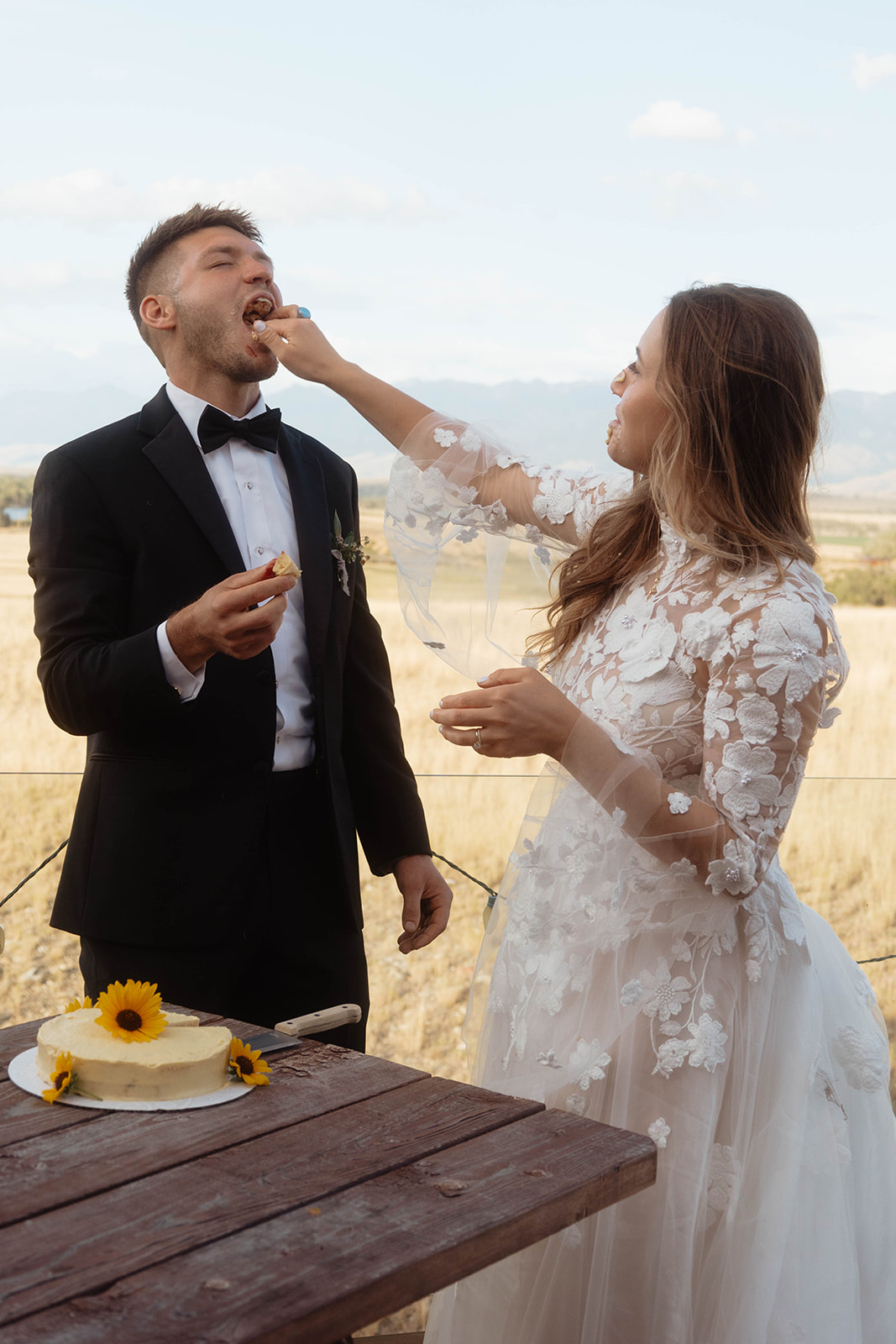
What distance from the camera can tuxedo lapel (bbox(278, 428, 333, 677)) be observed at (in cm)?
219

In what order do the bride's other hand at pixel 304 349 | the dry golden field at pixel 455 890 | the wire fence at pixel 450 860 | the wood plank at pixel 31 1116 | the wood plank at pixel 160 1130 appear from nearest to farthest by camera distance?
the wood plank at pixel 160 1130 < the wood plank at pixel 31 1116 < the bride's other hand at pixel 304 349 < the wire fence at pixel 450 860 < the dry golden field at pixel 455 890

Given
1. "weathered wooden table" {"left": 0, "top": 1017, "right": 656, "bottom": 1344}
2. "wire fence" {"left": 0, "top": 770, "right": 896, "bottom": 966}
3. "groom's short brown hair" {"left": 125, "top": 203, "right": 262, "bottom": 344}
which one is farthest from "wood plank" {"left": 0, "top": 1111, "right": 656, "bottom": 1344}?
"groom's short brown hair" {"left": 125, "top": 203, "right": 262, "bottom": 344}

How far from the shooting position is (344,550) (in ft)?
7.57

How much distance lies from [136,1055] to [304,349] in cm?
121

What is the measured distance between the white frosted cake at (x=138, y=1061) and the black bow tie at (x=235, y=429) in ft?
3.85

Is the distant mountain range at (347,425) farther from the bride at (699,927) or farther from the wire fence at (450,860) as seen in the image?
the bride at (699,927)

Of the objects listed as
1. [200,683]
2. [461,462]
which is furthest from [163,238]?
[200,683]

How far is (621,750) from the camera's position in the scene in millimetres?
1607

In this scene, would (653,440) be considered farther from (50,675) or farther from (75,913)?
(75,913)

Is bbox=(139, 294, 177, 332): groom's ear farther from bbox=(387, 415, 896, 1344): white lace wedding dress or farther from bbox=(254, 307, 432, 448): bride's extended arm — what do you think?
bbox=(387, 415, 896, 1344): white lace wedding dress

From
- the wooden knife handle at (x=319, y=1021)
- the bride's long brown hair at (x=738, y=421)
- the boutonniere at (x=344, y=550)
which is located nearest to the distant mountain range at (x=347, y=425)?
the boutonniere at (x=344, y=550)

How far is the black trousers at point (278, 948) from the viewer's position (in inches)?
80.9

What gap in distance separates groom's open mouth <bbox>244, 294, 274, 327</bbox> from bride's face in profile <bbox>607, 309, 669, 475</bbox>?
2.47 ft

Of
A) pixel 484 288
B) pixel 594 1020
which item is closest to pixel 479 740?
pixel 594 1020
